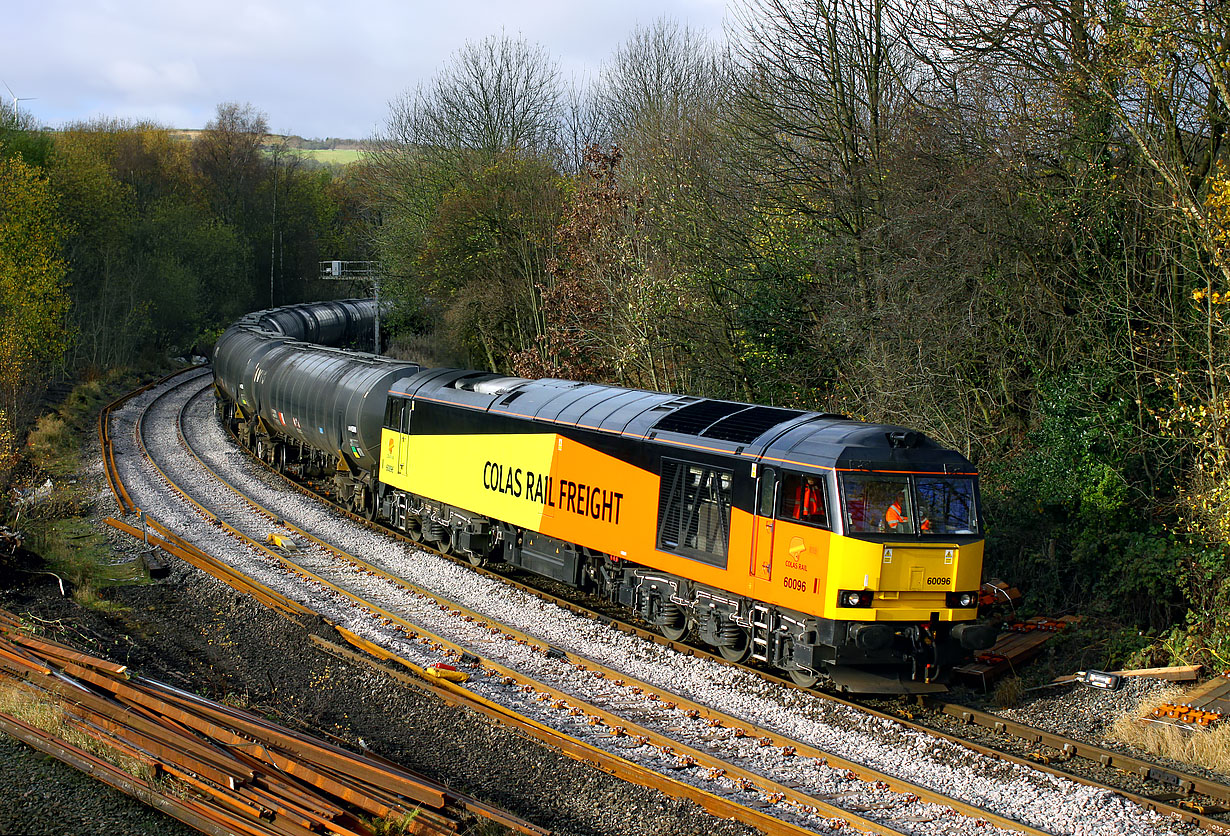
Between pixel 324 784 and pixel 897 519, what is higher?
pixel 897 519

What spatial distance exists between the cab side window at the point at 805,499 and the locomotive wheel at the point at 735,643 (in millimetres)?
2009

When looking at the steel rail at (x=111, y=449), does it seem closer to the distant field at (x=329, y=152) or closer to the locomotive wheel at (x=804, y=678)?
the locomotive wheel at (x=804, y=678)

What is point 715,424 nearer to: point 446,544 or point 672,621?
point 672,621

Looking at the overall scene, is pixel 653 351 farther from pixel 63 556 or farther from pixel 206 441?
pixel 206 441

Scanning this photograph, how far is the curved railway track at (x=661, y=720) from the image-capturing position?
835 cm

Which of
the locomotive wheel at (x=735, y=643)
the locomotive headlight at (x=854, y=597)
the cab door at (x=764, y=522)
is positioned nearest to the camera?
the locomotive headlight at (x=854, y=597)

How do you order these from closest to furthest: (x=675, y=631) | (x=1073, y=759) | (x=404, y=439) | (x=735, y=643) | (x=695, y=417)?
1. (x=1073, y=759)
2. (x=735, y=643)
3. (x=695, y=417)
4. (x=675, y=631)
5. (x=404, y=439)

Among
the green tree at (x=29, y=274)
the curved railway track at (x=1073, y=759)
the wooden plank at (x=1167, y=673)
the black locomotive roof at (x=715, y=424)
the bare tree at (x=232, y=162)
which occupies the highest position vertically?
the bare tree at (x=232, y=162)

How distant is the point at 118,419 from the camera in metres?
32.2

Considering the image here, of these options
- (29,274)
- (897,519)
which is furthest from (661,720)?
(29,274)

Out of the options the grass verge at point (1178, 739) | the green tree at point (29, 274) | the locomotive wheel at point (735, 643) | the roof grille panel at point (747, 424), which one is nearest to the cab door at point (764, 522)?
the roof grille panel at point (747, 424)

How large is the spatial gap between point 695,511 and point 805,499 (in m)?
1.89

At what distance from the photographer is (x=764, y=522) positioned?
439 inches

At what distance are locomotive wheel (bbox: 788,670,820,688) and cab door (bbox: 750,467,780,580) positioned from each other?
1264 mm
